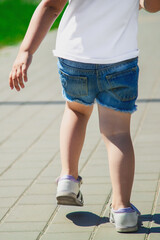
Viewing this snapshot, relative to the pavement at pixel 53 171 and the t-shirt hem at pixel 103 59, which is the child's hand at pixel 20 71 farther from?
the pavement at pixel 53 171

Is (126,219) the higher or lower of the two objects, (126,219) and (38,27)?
the lower

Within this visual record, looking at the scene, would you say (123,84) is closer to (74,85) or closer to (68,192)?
(74,85)

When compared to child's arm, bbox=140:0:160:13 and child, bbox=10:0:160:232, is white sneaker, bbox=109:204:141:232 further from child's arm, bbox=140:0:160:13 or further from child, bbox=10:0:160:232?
child's arm, bbox=140:0:160:13

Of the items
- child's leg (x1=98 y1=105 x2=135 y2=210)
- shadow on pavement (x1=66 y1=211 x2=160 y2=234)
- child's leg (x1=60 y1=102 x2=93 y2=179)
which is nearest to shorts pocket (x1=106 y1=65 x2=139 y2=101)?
child's leg (x1=98 y1=105 x2=135 y2=210)

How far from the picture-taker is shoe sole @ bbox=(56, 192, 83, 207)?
345 centimetres

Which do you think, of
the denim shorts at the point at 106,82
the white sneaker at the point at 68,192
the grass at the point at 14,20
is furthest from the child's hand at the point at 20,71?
the grass at the point at 14,20

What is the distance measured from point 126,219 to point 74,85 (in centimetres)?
78

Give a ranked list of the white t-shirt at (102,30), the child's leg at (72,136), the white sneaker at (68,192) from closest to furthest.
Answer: the white t-shirt at (102,30), the white sneaker at (68,192), the child's leg at (72,136)

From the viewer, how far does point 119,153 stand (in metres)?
3.37

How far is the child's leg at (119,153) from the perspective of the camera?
335 centimetres

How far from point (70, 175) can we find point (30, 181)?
83 centimetres

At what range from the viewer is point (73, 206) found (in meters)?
3.81

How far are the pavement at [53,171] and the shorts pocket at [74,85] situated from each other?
29.3 inches

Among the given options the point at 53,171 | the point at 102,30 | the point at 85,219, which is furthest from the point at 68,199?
the point at 53,171
